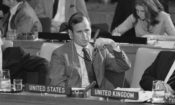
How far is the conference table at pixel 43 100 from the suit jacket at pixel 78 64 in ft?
2.93

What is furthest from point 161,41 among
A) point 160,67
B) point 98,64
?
point 98,64

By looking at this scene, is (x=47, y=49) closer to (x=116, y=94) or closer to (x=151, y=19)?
(x=151, y=19)

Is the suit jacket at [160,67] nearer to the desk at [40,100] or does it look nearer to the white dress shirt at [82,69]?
the white dress shirt at [82,69]

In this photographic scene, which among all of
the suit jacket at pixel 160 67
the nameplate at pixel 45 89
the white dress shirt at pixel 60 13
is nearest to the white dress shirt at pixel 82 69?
the suit jacket at pixel 160 67

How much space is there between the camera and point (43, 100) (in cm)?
446

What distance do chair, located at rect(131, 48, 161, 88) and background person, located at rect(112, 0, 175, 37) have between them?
4.79ft

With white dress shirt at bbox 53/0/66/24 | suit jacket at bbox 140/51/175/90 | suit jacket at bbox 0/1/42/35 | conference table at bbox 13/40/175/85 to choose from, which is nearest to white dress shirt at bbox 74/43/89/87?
suit jacket at bbox 140/51/175/90

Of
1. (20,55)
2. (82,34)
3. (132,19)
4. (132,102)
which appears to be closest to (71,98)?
(132,102)

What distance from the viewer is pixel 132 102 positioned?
4.34 meters

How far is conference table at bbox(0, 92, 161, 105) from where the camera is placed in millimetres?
4359

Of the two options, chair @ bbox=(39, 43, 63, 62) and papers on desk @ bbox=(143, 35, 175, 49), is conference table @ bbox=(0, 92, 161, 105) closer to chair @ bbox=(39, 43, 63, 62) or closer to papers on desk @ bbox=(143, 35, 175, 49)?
chair @ bbox=(39, 43, 63, 62)

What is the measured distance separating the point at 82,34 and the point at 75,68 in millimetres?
283

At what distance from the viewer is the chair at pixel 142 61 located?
614 cm

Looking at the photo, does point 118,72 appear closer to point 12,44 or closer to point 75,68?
point 75,68
